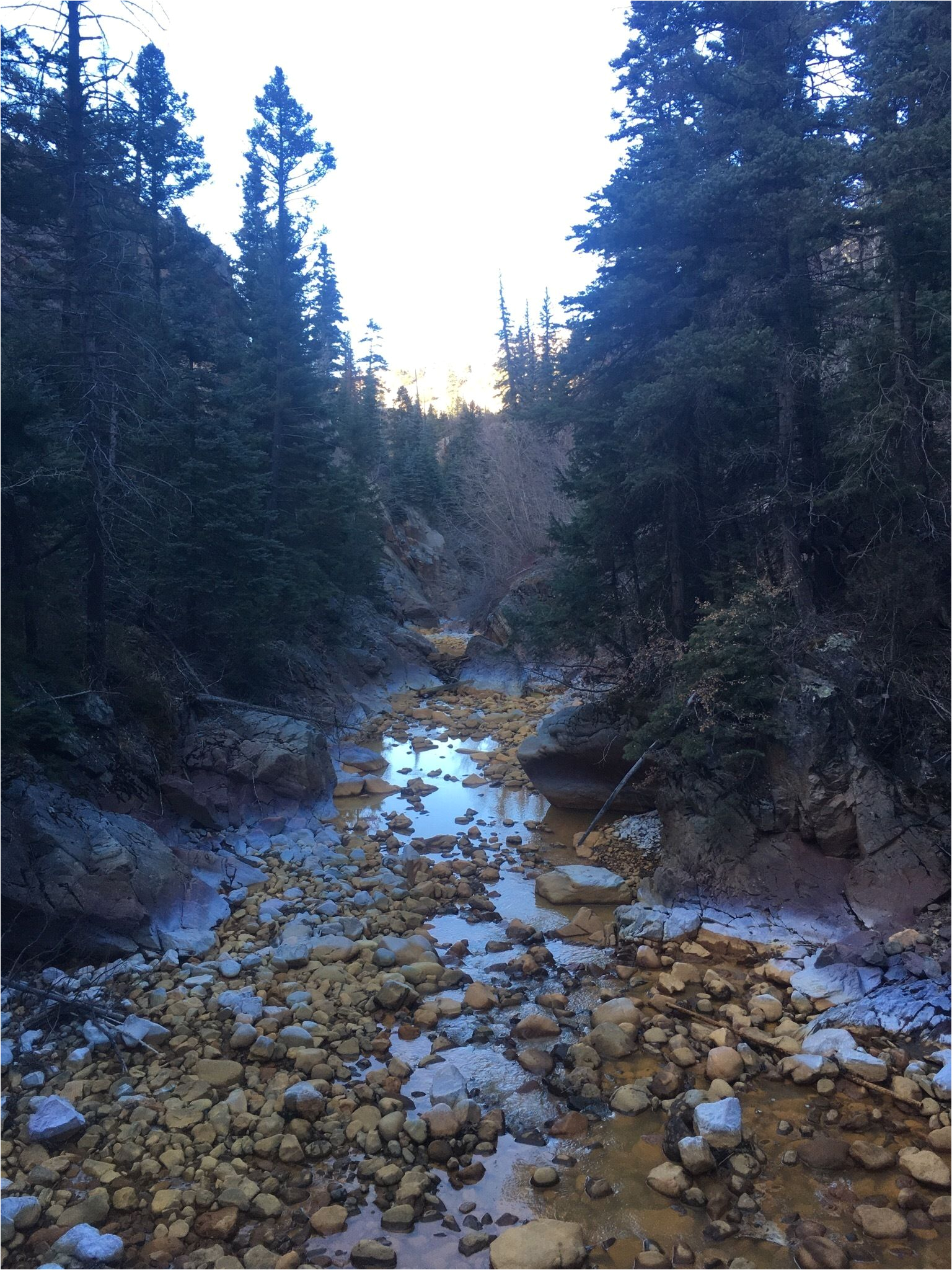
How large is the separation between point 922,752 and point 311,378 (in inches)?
641

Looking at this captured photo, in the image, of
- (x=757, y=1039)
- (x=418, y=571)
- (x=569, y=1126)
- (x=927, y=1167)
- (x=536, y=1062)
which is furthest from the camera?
(x=418, y=571)

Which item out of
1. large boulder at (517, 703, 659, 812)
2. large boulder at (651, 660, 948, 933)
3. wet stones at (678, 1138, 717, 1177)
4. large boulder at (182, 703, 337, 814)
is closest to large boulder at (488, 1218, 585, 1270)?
wet stones at (678, 1138, 717, 1177)

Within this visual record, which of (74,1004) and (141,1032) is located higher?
(74,1004)

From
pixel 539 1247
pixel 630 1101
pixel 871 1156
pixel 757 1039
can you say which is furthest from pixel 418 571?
pixel 539 1247

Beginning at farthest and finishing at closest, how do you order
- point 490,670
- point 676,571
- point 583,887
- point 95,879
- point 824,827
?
point 490,670 → point 676,571 → point 583,887 → point 824,827 → point 95,879

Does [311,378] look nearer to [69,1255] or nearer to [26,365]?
[26,365]

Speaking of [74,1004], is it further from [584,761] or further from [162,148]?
[162,148]

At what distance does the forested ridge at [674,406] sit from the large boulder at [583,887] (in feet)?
6.55

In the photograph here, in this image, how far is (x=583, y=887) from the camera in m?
9.80

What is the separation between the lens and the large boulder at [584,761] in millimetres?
12094

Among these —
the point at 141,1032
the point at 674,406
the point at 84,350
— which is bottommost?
the point at 141,1032

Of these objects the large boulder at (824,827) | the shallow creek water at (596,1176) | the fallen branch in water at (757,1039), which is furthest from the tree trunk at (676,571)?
the fallen branch in water at (757,1039)

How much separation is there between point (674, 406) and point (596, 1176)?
882 centimetres

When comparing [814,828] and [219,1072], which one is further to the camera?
[814,828]
